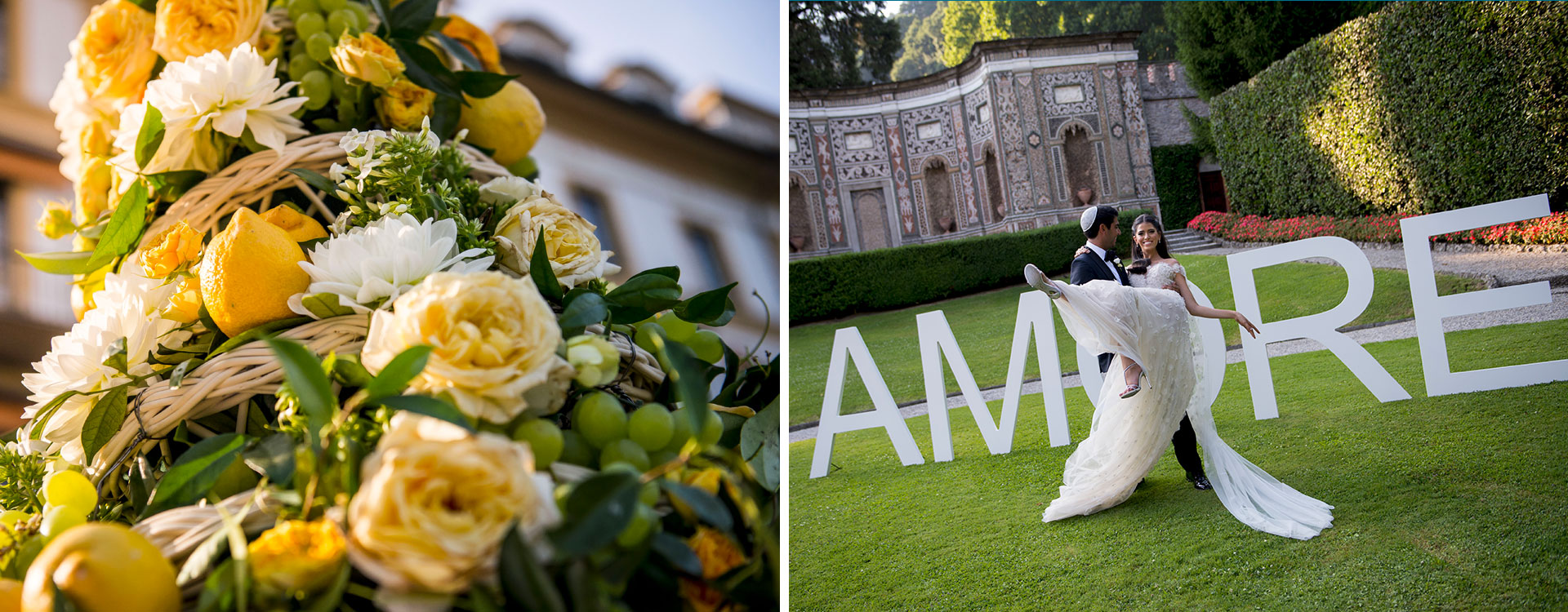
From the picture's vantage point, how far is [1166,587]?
1805 mm

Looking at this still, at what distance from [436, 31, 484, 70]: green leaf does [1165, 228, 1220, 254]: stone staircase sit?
1.88 metres

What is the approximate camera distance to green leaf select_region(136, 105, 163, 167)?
608 millimetres

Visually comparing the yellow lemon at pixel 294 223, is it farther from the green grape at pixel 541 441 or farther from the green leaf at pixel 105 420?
the green grape at pixel 541 441

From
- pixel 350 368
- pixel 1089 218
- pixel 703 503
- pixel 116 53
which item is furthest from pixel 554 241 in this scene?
pixel 1089 218

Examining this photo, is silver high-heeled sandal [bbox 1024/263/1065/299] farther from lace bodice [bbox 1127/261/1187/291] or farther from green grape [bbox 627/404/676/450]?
green grape [bbox 627/404/676/450]

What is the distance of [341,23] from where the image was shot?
69 centimetres

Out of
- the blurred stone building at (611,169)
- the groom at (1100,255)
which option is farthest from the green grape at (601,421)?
the groom at (1100,255)

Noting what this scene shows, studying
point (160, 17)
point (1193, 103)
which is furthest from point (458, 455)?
point (1193, 103)

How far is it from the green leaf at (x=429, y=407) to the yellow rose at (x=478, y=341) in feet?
0.05

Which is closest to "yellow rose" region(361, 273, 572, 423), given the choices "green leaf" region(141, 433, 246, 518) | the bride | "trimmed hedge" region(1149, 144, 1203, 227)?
"green leaf" region(141, 433, 246, 518)

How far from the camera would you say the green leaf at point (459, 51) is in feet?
2.50

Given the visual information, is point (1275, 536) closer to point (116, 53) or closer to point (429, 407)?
point (429, 407)

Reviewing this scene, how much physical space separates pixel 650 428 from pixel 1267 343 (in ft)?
6.89

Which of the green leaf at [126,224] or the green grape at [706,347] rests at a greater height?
the green leaf at [126,224]
